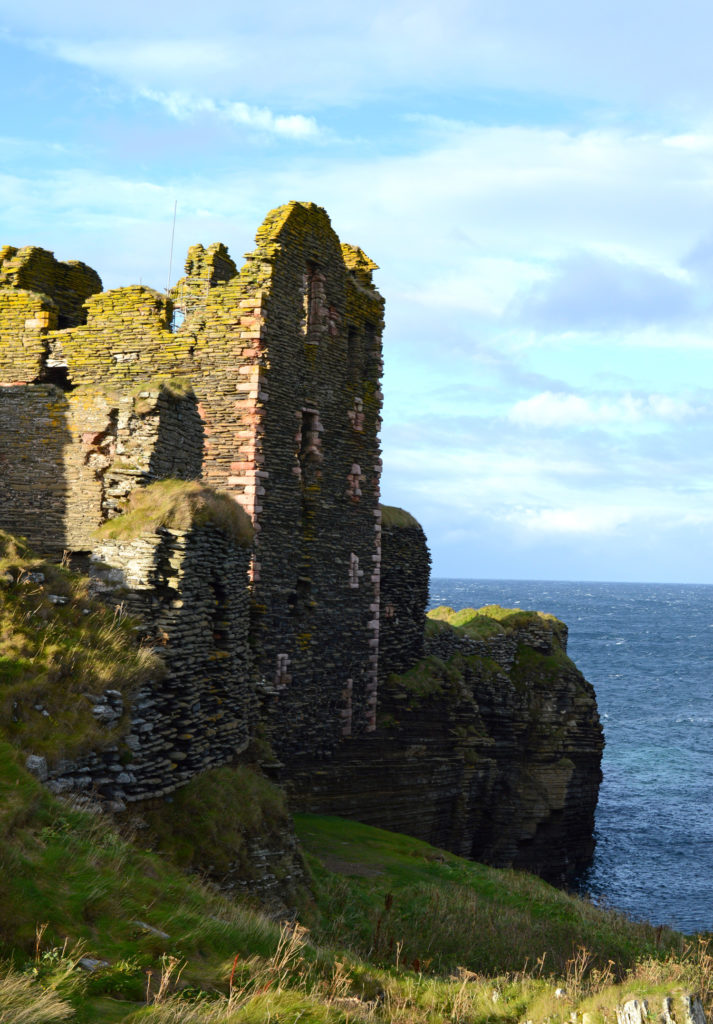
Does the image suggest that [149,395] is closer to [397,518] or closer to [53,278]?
[53,278]

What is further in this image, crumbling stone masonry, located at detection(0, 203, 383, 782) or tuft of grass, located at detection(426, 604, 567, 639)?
tuft of grass, located at detection(426, 604, 567, 639)

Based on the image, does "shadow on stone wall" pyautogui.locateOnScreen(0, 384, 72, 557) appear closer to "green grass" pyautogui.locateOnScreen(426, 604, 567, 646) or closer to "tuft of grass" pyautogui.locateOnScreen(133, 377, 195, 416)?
"tuft of grass" pyautogui.locateOnScreen(133, 377, 195, 416)

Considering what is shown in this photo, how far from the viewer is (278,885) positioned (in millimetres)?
17094

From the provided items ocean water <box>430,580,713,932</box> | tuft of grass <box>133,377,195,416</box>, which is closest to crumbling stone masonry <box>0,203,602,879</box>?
tuft of grass <box>133,377,195,416</box>

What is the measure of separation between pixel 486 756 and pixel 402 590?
6.92 meters

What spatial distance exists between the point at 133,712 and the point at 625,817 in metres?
36.9

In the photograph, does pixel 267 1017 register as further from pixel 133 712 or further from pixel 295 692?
pixel 295 692

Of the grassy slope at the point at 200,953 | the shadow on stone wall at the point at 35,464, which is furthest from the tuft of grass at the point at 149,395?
the grassy slope at the point at 200,953

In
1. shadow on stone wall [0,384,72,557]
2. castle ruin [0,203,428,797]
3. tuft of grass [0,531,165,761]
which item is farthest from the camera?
shadow on stone wall [0,384,72,557]

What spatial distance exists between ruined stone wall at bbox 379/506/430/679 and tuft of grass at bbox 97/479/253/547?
55.4ft

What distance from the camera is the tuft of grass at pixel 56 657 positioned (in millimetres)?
12922

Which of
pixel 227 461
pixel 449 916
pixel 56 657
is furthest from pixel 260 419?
pixel 56 657

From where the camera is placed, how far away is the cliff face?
1251 inches

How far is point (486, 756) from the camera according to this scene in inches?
1439
